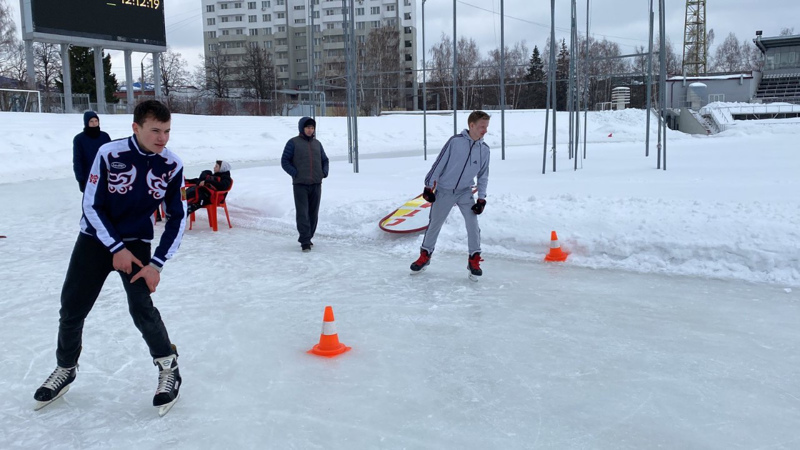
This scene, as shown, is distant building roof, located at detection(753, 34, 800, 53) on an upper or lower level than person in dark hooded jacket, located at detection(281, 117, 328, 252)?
upper

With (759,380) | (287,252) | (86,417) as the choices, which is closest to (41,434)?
(86,417)

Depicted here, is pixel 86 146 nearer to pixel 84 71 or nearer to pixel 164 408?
pixel 164 408

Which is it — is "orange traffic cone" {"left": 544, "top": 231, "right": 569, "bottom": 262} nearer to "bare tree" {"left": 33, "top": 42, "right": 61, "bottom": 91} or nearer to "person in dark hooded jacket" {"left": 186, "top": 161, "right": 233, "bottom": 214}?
"person in dark hooded jacket" {"left": 186, "top": 161, "right": 233, "bottom": 214}

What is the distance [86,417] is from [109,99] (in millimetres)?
40041

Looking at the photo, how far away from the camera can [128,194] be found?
9.86 feet

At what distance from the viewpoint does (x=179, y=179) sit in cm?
319

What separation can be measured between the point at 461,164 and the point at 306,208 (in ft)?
7.70

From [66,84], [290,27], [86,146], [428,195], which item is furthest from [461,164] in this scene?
[290,27]

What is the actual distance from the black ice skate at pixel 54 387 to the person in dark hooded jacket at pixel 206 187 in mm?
5419

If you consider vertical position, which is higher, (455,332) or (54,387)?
(54,387)

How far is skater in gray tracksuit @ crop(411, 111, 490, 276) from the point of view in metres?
5.72

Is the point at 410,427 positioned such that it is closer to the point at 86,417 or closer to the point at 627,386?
the point at 627,386

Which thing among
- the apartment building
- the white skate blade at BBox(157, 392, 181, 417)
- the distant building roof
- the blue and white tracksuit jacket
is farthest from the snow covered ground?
the apartment building

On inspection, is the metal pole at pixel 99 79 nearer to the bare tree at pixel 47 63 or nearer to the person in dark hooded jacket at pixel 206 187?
the person in dark hooded jacket at pixel 206 187
